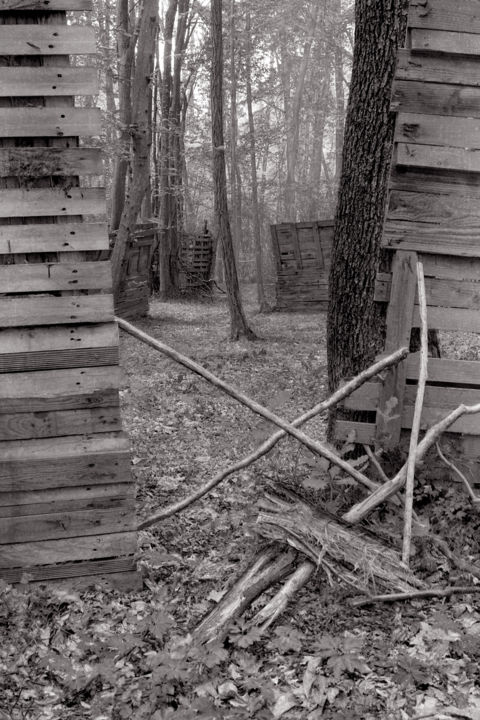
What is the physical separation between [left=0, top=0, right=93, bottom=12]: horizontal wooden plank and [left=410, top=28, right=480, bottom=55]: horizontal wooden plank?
2.31m

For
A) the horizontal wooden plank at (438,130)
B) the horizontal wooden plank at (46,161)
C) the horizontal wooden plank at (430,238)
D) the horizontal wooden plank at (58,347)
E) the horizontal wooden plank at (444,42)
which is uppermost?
the horizontal wooden plank at (444,42)

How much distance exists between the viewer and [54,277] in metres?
4.48

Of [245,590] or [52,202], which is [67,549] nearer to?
[245,590]

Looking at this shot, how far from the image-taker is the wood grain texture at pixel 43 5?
420 centimetres

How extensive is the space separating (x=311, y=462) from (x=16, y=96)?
3.33 metres

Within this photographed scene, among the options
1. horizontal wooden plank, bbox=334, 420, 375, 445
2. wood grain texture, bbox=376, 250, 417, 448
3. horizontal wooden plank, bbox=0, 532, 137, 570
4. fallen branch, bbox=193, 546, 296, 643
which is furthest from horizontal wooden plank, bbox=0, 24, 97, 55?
fallen branch, bbox=193, 546, 296, 643

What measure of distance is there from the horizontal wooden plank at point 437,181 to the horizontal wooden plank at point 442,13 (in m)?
1.01

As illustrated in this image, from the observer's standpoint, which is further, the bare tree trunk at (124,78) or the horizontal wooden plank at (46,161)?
the bare tree trunk at (124,78)

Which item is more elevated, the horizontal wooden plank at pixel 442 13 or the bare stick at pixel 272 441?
the horizontal wooden plank at pixel 442 13

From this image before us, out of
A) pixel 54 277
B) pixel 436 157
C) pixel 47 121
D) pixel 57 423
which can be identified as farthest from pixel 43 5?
pixel 436 157

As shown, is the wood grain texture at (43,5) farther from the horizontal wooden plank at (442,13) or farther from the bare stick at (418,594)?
the bare stick at (418,594)

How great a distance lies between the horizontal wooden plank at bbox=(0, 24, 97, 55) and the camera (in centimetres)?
422

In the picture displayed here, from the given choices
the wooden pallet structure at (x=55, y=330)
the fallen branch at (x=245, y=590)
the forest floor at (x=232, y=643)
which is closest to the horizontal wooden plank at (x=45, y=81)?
the wooden pallet structure at (x=55, y=330)

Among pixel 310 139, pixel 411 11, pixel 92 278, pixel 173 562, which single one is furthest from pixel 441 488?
pixel 310 139
